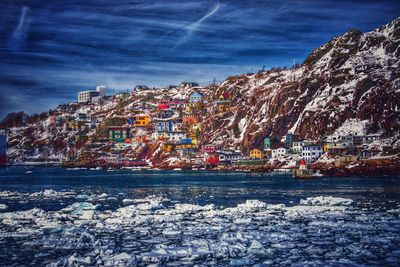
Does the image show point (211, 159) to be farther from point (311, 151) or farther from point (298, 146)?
point (311, 151)

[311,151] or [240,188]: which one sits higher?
[311,151]

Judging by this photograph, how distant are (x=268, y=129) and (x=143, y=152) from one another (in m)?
53.6

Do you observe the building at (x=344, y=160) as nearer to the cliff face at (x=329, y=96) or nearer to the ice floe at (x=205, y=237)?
the cliff face at (x=329, y=96)

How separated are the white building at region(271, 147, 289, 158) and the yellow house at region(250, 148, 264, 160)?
3.40 m

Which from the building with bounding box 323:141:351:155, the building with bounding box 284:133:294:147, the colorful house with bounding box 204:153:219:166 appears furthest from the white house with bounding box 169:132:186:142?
the building with bounding box 323:141:351:155

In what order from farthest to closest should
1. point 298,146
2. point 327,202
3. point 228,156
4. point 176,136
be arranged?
point 176,136, point 228,156, point 298,146, point 327,202

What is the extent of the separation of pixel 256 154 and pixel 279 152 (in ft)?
28.4

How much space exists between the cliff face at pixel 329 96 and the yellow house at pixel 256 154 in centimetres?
660

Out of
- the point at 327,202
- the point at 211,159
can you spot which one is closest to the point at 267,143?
the point at 211,159

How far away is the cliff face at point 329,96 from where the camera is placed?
13500cm

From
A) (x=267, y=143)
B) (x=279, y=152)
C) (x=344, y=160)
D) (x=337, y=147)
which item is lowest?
(x=344, y=160)

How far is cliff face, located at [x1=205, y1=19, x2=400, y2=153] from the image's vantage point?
135000 mm

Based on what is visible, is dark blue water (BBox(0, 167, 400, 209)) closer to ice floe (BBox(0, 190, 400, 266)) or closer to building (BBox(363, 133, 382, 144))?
ice floe (BBox(0, 190, 400, 266))

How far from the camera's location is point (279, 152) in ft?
461
